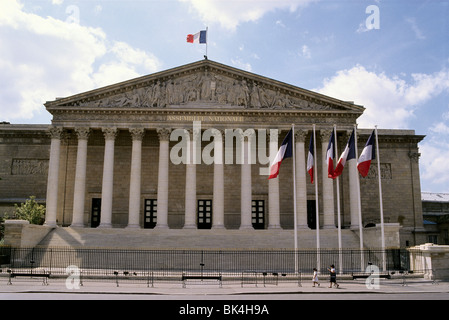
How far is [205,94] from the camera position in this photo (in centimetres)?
4056

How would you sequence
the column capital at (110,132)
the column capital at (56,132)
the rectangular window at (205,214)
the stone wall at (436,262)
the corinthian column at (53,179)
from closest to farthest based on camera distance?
the stone wall at (436,262), the corinthian column at (53,179), the column capital at (56,132), the column capital at (110,132), the rectangular window at (205,214)

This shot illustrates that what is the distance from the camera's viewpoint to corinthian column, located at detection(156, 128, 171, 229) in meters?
38.9

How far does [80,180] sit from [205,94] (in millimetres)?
13143

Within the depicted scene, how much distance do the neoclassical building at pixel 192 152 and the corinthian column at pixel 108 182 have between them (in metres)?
0.09

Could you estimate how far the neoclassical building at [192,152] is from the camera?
129 feet

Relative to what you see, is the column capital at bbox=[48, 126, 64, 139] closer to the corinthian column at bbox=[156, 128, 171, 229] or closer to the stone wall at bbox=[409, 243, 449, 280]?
the corinthian column at bbox=[156, 128, 171, 229]

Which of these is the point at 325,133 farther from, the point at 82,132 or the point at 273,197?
the point at 82,132

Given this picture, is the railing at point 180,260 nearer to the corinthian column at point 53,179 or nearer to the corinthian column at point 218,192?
the corinthian column at point 218,192

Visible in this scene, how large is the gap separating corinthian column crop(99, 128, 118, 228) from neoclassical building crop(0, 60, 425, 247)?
0.09 meters

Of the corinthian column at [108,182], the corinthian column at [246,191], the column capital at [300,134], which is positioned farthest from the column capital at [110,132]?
the column capital at [300,134]

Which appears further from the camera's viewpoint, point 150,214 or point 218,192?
point 150,214

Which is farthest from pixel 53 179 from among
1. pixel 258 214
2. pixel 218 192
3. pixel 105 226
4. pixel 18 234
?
pixel 258 214
